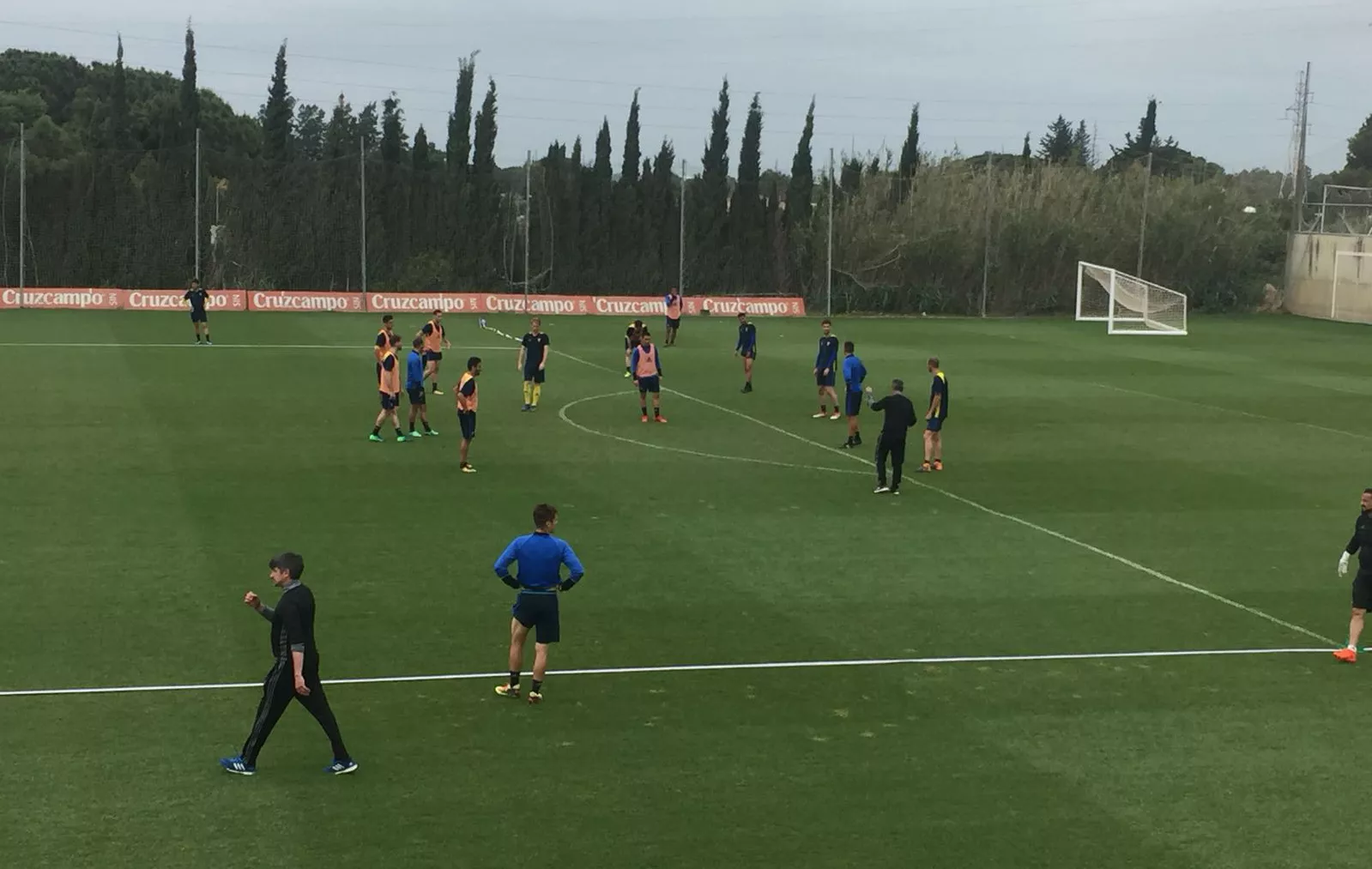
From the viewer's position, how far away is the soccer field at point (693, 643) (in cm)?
1007

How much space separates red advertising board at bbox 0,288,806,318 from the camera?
5697 centimetres

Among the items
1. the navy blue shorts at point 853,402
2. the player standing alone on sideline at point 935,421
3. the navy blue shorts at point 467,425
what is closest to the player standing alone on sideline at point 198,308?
the navy blue shorts at point 467,425

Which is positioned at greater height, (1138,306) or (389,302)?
(1138,306)

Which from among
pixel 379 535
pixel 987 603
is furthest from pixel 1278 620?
pixel 379 535

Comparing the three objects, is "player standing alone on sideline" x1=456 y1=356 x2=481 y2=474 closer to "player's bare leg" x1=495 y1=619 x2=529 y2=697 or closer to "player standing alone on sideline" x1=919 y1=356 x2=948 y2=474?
"player standing alone on sideline" x1=919 y1=356 x2=948 y2=474

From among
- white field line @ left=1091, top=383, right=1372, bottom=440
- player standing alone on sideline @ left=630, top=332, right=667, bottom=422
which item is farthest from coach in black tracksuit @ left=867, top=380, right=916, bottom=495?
white field line @ left=1091, top=383, right=1372, bottom=440

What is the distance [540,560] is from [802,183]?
219ft

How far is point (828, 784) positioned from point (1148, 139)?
100m

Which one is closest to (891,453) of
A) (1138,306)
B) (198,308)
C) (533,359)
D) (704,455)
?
(704,455)

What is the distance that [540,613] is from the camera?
40.6 ft

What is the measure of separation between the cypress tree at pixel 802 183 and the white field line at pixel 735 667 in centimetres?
6187

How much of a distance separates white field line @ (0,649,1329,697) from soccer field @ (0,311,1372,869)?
7 centimetres

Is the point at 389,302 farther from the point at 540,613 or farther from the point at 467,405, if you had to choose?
the point at 540,613

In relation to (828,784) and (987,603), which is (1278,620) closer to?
(987,603)
